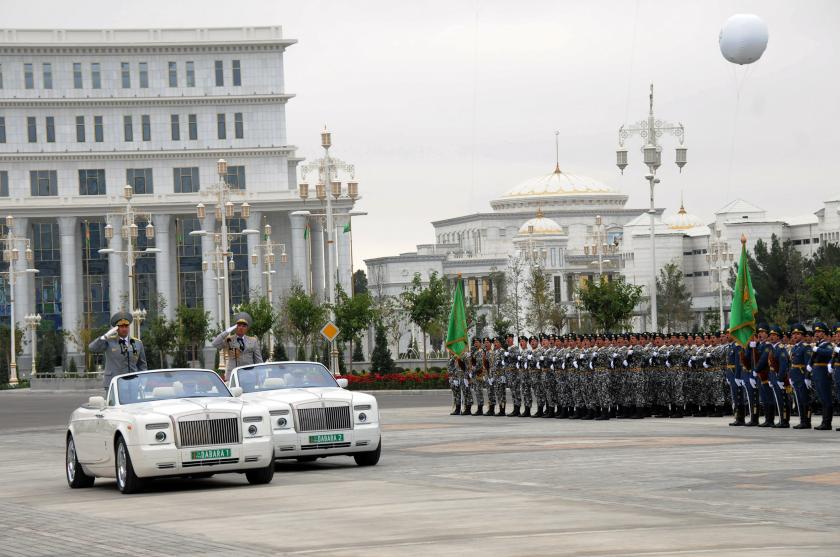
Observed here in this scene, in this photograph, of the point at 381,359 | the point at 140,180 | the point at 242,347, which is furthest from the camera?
the point at 140,180

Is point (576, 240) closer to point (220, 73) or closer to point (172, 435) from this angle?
point (220, 73)

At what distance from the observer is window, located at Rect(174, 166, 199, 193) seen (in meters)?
109

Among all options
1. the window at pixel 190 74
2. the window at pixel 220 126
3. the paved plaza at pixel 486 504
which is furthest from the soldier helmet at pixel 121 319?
the window at pixel 190 74

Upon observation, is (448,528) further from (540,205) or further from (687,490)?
(540,205)

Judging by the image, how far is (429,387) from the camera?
183ft

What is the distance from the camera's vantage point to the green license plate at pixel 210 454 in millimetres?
17344

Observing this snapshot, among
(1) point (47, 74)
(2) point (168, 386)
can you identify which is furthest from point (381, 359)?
(1) point (47, 74)

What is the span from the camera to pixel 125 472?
1750cm

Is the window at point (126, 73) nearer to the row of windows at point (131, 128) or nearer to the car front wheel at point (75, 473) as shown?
the row of windows at point (131, 128)

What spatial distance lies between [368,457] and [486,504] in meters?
6.30

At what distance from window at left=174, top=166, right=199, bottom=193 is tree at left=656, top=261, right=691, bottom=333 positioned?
1350 inches

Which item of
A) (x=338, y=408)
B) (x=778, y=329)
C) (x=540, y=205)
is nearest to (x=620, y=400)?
(x=778, y=329)

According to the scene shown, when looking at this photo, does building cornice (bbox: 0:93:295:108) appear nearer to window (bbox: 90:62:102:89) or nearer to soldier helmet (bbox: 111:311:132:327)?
window (bbox: 90:62:102:89)

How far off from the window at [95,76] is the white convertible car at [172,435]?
91811 millimetres
